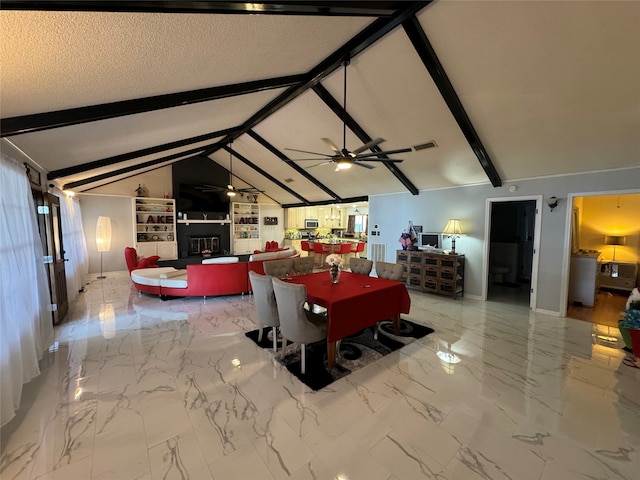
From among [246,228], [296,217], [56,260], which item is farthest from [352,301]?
[296,217]

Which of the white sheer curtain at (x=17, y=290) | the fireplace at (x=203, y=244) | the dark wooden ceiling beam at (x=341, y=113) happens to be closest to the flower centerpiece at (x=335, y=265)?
the dark wooden ceiling beam at (x=341, y=113)

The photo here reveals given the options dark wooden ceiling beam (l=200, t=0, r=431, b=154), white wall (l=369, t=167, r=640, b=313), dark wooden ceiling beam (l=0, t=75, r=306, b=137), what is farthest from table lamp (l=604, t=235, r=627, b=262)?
dark wooden ceiling beam (l=0, t=75, r=306, b=137)

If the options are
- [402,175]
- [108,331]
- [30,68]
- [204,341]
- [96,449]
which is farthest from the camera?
[402,175]

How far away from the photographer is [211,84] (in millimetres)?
2965

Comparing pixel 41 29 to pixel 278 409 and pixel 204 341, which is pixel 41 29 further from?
pixel 204 341

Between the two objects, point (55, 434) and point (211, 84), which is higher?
point (211, 84)

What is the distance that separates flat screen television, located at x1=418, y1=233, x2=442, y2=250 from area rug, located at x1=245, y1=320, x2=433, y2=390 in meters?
2.66

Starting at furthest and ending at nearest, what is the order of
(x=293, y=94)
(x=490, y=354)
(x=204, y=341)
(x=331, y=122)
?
(x=331, y=122)
(x=293, y=94)
(x=204, y=341)
(x=490, y=354)

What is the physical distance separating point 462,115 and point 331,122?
2.15 metres

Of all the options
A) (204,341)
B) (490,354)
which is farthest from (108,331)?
(490,354)

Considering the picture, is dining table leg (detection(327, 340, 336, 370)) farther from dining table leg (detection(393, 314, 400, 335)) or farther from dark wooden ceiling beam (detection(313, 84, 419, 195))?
dark wooden ceiling beam (detection(313, 84, 419, 195))

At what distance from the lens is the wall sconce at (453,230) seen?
561 centimetres

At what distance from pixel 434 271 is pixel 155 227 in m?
8.57

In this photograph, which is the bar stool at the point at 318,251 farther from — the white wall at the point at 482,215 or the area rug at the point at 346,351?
the area rug at the point at 346,351
